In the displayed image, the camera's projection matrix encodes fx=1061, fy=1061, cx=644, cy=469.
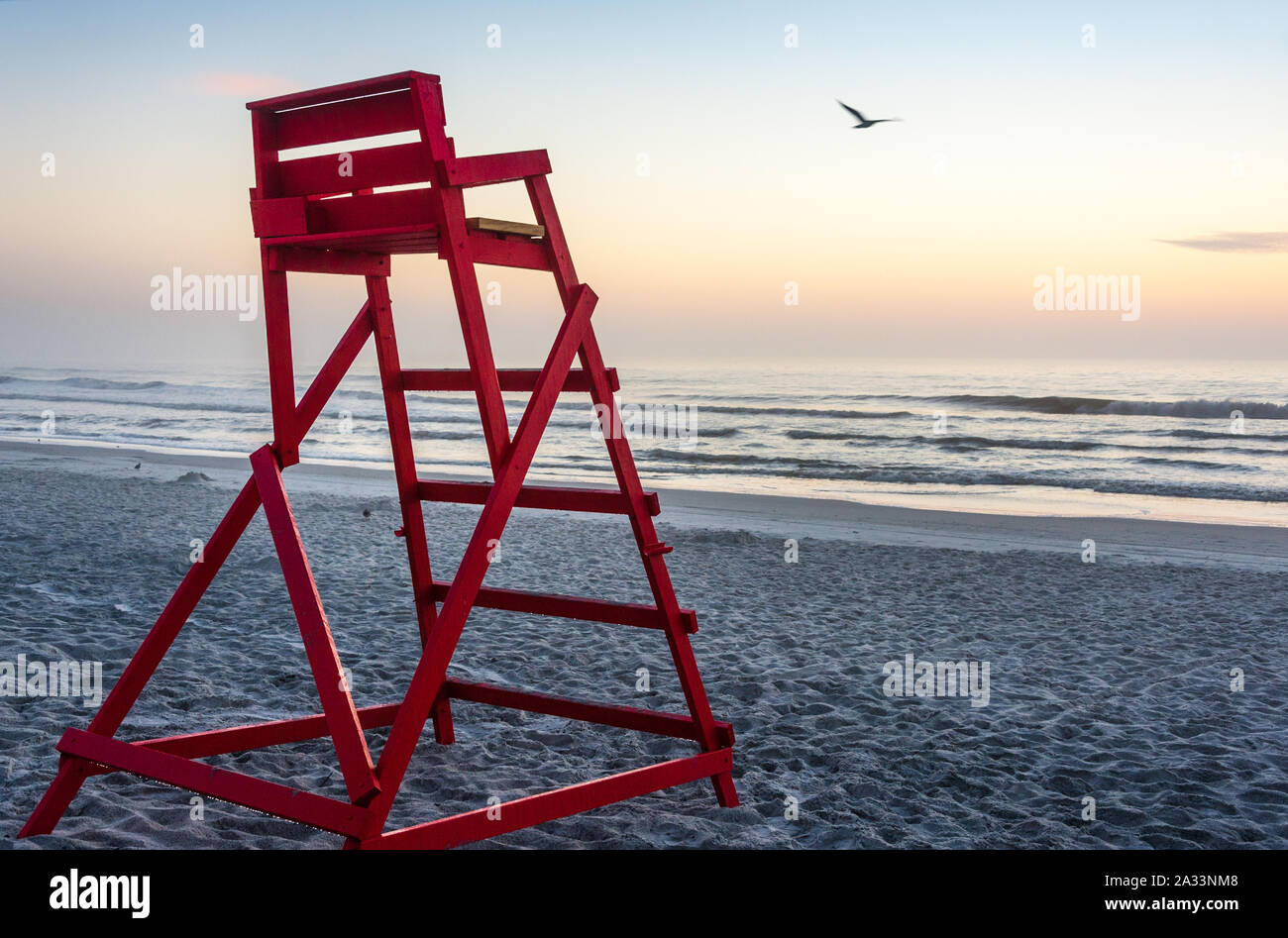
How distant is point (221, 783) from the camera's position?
310cm

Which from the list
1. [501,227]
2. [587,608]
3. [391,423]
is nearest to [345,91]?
[501,227]

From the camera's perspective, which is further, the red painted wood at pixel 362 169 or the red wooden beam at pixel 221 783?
the red painted wood at pixel 362 169

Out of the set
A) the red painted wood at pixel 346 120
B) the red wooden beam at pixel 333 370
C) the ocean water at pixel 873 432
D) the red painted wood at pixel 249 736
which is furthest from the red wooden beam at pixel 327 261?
the ocean water at pixel 873 432

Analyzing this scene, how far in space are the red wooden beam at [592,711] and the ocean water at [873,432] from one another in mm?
11778

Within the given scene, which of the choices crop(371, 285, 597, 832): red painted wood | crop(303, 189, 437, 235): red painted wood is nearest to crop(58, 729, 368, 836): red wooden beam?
crop(371, 285, 597, 832): red painted wood

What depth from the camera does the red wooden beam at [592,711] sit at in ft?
12.6

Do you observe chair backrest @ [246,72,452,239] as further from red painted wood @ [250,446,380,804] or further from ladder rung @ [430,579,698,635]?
ladder rung @ [430,579,698,635]

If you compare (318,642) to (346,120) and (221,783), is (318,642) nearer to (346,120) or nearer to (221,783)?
(221,783)

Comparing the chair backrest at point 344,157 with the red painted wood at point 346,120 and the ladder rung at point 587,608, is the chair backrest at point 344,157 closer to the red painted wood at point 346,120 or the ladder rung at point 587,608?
the red painted wood at point 346,120

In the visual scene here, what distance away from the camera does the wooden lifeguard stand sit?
2895 millimetres

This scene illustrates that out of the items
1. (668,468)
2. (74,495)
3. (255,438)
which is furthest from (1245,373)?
(74,495)

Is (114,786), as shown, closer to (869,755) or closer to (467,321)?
(467,321)

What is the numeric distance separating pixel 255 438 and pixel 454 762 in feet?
75.9

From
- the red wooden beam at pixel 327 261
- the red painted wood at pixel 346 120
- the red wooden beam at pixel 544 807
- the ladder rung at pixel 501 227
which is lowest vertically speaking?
the red wooden beam at pixel 544 807
